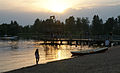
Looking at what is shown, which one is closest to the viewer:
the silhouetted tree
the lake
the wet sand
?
the wet sand

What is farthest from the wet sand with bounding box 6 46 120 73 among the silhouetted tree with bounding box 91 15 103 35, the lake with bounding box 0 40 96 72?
the silhouetted tree with bounding box 91 15 103 35

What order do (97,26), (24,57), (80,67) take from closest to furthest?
(80,67) < (24,57) < (97,26)

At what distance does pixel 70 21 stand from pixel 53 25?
1790cm

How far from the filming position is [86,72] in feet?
49.9

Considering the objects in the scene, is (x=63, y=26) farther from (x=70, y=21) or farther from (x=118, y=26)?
(x=118, y=26)

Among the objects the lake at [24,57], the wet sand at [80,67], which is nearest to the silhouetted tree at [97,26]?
the lake at [24,57]

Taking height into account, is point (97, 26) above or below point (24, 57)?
above

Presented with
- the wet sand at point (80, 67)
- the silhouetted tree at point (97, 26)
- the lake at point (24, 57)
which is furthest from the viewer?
the silhouetted tree at point (97, 26)

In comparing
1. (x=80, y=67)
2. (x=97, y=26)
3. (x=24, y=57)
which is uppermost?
(x=97, y=26)

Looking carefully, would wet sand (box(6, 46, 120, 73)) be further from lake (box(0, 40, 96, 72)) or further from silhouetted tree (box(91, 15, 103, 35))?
silhouetted tree (box(91, 15, 103, 35))

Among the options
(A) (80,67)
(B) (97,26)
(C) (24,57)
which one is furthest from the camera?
(B) (97,26)

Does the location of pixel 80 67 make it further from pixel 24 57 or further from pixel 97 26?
pixel 97 26

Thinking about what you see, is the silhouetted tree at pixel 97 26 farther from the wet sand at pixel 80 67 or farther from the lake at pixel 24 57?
the wet sand at pixel 80 67

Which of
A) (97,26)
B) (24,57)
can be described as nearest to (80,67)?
(24,57)
